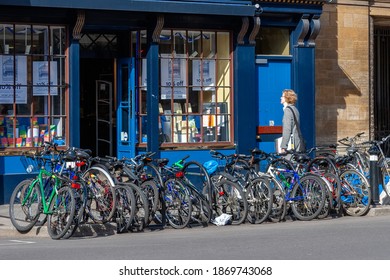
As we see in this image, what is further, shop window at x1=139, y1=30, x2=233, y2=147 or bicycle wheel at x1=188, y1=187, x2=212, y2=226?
shop window at x1=139, y1=30, x2=233, y2=147

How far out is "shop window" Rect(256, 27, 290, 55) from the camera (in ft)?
61.0

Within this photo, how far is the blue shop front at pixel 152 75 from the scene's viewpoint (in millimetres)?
16266

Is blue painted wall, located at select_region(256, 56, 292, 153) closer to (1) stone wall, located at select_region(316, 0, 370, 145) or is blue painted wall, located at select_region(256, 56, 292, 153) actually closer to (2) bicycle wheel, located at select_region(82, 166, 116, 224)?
(1) stone wall, located at select_region(316, 0, 370, 145)

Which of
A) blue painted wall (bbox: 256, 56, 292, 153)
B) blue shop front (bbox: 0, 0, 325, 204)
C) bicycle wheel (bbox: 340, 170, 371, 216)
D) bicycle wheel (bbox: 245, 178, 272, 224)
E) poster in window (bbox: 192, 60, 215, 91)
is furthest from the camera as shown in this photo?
blue painted wall (bbox: 256, 56, 292, 153)

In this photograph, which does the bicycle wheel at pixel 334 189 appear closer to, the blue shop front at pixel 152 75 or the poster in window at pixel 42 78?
the blue shop front at pixel 152 75

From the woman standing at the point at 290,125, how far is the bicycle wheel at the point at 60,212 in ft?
13.7

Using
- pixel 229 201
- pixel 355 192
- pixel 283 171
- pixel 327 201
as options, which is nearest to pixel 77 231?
pixel 229 201

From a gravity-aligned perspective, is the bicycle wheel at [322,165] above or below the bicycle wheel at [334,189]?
above

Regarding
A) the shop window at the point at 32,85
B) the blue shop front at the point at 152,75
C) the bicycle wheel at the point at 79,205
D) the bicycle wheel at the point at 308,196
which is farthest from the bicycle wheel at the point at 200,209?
the shop window at the point at 32,85

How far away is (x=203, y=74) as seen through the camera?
1800 cm

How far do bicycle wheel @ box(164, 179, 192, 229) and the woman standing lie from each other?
2353 millimetres

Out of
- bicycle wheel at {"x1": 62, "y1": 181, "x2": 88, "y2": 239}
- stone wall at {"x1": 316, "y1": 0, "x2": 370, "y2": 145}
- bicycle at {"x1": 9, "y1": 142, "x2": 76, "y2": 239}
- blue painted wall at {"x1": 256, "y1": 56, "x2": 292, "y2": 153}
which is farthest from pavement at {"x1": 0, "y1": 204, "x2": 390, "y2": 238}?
stone wall at {"x1": 316, "y1": 0, "x2": 370, "y2": 145}

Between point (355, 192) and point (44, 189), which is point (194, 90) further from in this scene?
point (44, 189)

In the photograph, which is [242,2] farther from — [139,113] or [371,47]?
[371,47]
